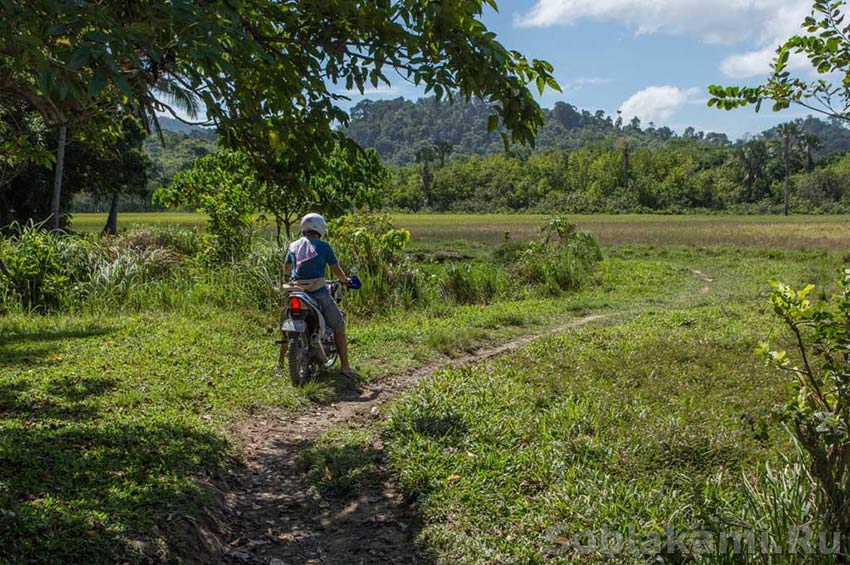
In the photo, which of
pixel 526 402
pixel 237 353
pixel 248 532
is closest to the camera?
pixel 248 532

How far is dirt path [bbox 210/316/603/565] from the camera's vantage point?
4020mm

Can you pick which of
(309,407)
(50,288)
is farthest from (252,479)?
(50,288)

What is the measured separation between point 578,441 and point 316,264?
340 cm

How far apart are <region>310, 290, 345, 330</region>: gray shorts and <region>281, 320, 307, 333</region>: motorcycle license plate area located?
0.33 m

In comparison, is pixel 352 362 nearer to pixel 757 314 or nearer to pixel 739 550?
pixel 739 550

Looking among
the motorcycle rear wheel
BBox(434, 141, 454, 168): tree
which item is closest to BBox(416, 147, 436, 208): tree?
BBox(434, 141, 454, 168): tree

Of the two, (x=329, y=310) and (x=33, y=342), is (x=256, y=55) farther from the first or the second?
(x=33, y=342)

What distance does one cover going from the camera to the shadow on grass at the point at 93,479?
3.33 metres

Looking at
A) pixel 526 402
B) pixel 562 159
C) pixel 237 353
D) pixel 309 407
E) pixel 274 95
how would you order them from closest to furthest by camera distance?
pixel 274 95 → pixel 526 402 → pixel 309 407 → pixel 237 353 → pixel 562 159

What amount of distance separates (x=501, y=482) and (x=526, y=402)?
171cm

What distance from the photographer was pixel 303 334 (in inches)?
279

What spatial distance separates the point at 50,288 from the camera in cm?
1170

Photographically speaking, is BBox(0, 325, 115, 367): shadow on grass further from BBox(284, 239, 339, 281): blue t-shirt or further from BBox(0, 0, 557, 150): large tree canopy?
BBox(0, 0, 557, 150): large tree canopy

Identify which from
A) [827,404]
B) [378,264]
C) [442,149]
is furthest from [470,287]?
[442,149]
